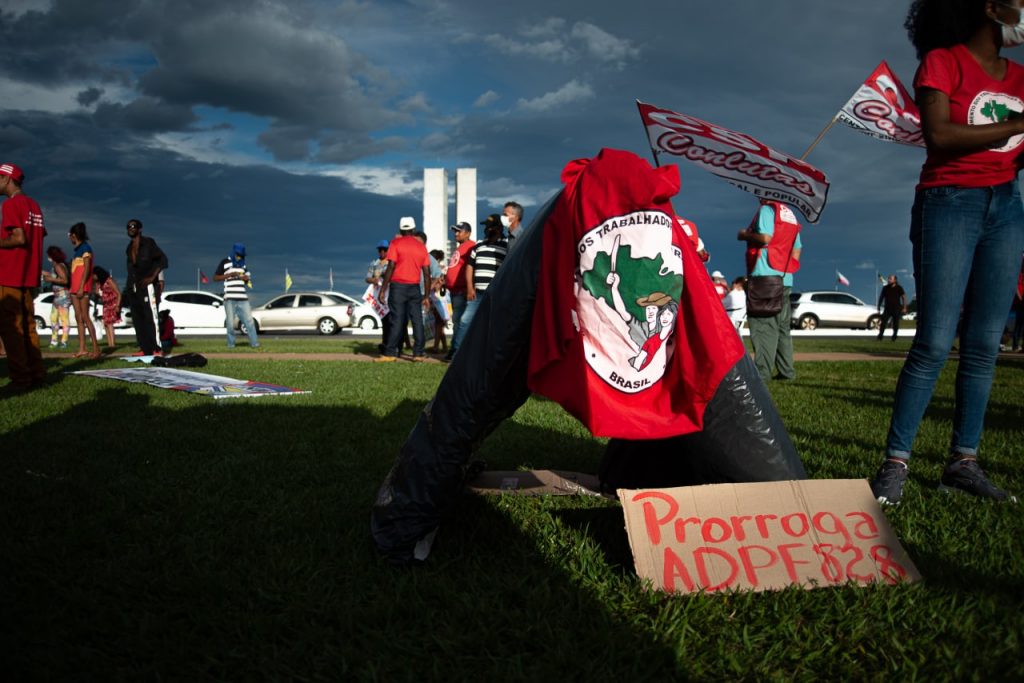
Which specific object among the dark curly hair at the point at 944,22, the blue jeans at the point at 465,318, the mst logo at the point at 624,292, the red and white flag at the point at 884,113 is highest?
the dark curly hair at the point at 944,22

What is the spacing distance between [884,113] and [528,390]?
112 inches

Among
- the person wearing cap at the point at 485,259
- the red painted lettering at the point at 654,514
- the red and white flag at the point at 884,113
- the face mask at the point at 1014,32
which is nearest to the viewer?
the red painted lettering at the point at 654,514

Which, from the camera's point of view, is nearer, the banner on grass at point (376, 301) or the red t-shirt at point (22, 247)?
the red t-shirt at point (22, 247)

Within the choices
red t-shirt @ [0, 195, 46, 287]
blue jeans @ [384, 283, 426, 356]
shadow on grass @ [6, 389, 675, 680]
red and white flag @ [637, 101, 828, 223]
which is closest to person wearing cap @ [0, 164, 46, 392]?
red t-shirt @ [0, 195, 46, 287]

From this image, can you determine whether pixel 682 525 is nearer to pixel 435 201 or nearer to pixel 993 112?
pixel 993 112

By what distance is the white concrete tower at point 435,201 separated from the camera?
2473 cm

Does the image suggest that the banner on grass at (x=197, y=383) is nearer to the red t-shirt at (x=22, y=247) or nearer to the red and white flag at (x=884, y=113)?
the red t-shirt at (x=22, y=247)

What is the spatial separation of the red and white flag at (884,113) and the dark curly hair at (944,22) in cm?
55

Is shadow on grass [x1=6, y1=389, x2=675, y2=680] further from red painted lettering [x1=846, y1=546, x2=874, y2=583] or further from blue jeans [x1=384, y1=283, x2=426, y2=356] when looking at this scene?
blue jeans [x1=384, y1=283, x2=426, y2=356]

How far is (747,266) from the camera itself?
728 cm

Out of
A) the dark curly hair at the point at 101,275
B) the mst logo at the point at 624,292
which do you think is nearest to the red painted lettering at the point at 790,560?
the mst logo at the point at 624,292

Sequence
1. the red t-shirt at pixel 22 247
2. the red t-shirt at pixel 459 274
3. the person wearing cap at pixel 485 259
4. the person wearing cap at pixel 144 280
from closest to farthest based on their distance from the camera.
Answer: the red t-shirt at pixel 22 247 < the person wearing cap at pixel 485 259 < the person wearing cap at pixel 144 280 < the red t-shirt at pixel 459 274

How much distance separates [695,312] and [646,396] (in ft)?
0.96

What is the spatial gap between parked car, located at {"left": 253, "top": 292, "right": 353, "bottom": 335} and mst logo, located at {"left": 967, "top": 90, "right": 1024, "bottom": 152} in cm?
2260
